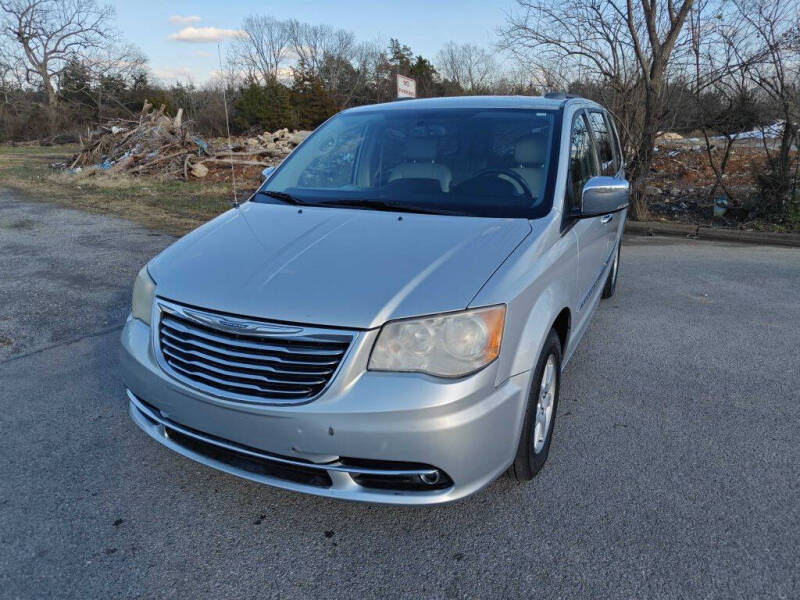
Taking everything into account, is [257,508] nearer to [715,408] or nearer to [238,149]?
[715,408]

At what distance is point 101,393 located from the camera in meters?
3.77

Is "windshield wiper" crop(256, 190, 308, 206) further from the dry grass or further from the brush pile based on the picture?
the brush pile

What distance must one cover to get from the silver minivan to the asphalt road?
0.99 ft

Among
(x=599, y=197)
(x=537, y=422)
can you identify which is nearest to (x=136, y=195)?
(x=599, y=197)

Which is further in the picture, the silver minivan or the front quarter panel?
the front quarter panel

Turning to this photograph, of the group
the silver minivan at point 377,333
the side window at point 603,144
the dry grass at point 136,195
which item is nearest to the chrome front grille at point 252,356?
the silver minivan at point 377,333

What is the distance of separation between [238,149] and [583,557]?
1862cm

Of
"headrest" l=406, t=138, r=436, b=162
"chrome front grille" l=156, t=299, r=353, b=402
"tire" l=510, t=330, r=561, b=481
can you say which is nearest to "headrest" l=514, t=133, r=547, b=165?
"headrest" l=406, t=138, r=436, b=162

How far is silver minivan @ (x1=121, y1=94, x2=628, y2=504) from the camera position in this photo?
7.17ft

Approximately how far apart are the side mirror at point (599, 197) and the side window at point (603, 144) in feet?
3.80

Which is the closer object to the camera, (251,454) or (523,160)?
(251,454)

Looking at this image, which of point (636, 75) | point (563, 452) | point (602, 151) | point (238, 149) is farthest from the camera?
point (238, 149)

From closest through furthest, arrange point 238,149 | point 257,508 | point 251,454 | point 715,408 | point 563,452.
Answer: point 251,454, point 257,508, point 563,452, point 715,408, point 238,149

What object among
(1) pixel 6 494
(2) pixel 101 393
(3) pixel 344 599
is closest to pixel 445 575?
(3) pixel 344 599
